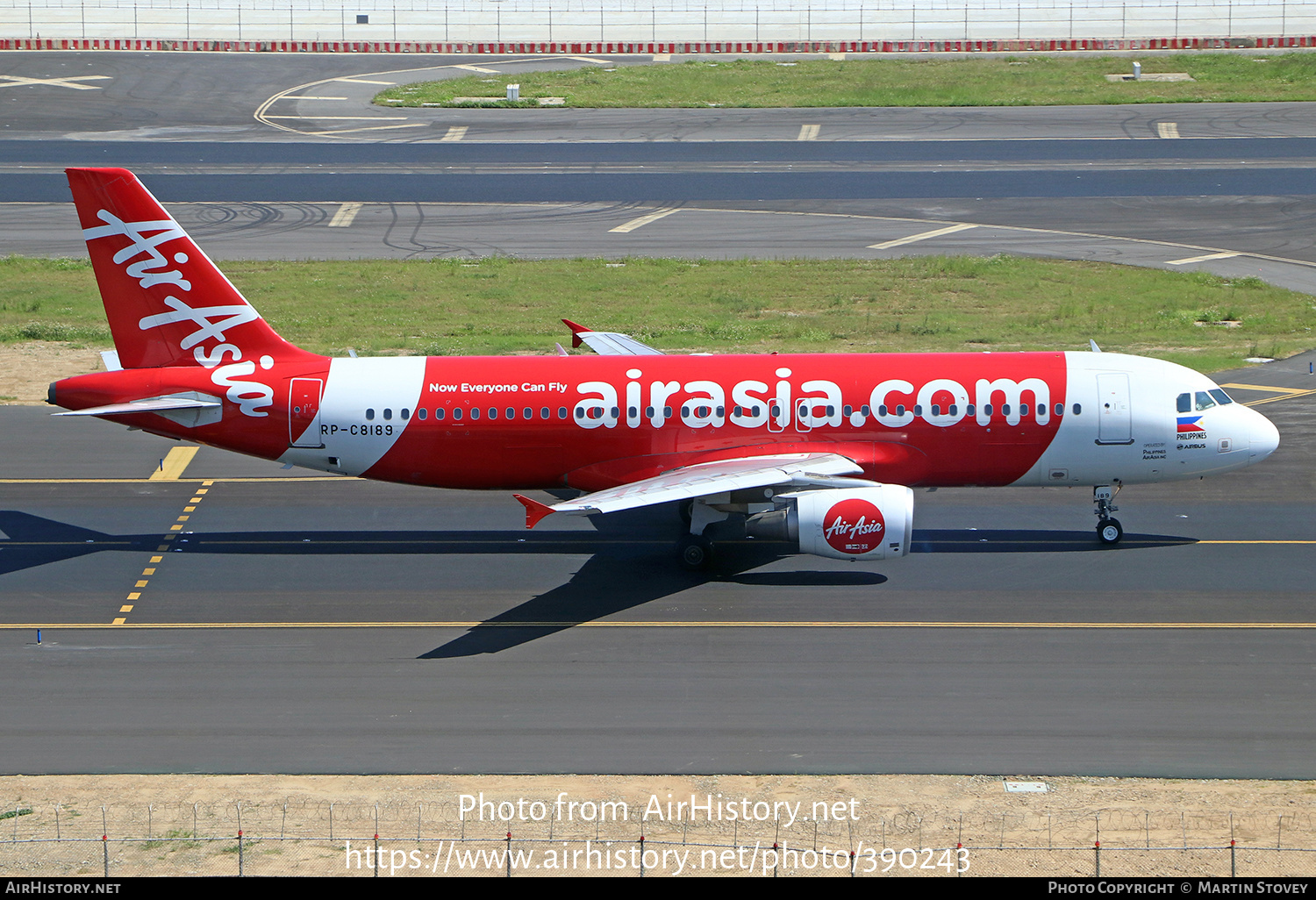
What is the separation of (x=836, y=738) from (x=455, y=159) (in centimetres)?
7240

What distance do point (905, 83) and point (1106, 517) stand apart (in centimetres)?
8061

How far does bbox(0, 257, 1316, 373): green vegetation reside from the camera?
57031 mm

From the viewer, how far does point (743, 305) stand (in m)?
62.9

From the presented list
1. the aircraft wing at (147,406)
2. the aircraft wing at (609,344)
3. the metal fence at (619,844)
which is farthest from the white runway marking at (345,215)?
the metal fence at (619,844)

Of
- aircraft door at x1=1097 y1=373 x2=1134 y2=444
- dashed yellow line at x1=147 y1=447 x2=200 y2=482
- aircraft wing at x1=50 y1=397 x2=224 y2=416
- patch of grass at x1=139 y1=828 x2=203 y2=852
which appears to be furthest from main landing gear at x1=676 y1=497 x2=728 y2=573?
dashed yellow line at x1=147 y1=447 x2=200 y2=482

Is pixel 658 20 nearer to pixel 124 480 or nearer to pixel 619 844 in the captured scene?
pixel 124 480

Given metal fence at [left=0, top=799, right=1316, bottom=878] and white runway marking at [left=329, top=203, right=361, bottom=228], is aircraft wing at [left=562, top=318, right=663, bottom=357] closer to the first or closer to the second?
metal fence at [left=0, top=799, right=1316, bottom=878]

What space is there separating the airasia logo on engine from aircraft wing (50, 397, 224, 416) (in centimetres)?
1641

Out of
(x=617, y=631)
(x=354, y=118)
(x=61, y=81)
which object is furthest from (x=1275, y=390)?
(x=61, y=81)

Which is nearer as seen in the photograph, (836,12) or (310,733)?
(310,733)

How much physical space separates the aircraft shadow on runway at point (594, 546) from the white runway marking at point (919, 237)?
121 ft

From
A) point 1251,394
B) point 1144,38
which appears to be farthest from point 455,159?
point 1144,38
